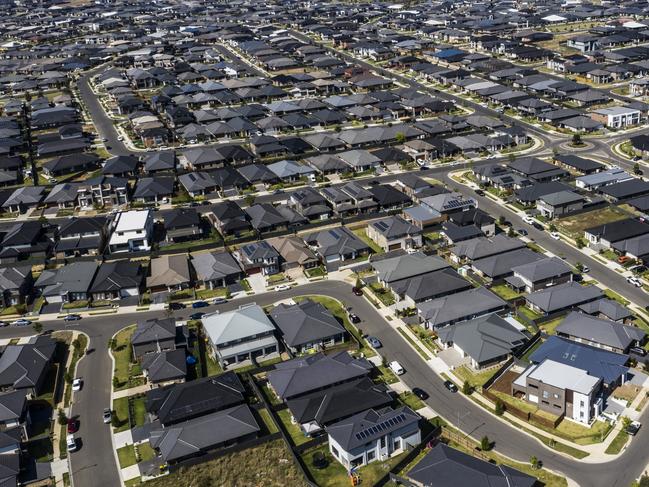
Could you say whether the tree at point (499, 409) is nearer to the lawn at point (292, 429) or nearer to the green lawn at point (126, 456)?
the lawn at point (292, 429)

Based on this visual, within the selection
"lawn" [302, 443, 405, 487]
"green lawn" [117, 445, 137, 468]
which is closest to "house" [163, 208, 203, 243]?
"green lawn" [117, 445, 137, 468]

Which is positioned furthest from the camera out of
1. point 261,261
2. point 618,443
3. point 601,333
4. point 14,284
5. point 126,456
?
point 261,261

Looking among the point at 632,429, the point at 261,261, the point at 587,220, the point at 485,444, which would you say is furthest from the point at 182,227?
the point at 632,429

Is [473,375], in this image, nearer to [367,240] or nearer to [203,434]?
[203,434]

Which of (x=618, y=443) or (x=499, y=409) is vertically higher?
(x=499, y=409)

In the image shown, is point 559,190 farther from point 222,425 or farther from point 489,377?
point 222,425

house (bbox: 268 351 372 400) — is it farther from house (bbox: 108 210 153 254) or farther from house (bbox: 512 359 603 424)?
house (bbox: 108 210 153 254)
